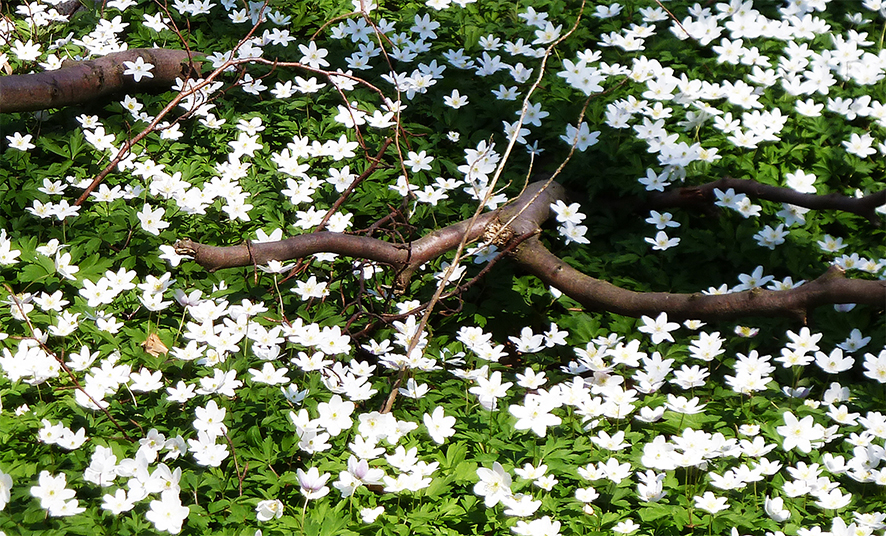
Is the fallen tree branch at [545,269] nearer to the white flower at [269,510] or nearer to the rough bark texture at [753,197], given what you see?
the rough bark texture at [753,197]

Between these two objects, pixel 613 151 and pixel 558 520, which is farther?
pixel 613 151

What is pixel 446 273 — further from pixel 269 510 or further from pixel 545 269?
pixel 269 510

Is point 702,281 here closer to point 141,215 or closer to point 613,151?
point 613,151

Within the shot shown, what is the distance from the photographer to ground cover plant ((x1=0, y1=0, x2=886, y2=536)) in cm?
245

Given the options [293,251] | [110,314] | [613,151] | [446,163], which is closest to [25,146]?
[110,314]

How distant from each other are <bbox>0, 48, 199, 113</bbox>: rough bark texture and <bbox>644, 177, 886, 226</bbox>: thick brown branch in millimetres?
2347

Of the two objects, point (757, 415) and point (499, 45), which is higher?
point (499, 45)

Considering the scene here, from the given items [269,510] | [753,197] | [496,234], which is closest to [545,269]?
[496,234]

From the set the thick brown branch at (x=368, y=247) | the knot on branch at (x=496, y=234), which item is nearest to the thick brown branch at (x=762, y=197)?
the thick brown branch at (x=368, y=247)

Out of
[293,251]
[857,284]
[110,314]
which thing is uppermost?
[857,284]

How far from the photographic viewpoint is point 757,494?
2.55 meters

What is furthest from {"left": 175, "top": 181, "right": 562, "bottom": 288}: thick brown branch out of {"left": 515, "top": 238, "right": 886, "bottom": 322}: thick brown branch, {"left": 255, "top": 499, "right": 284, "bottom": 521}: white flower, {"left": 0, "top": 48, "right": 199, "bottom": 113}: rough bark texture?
{"left": 0, "top": 48, "right": 199, "bottom": 113}: rough bark texture

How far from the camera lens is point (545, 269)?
3.26 meters

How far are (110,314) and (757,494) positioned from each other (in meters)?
2.34
